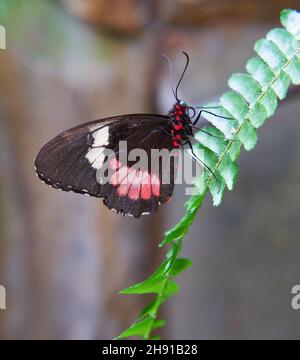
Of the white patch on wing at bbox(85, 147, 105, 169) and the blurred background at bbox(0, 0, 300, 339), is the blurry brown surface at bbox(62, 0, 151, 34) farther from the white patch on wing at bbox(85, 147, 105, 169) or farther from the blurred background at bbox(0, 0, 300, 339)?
the white patch on wing at bbox(85, 147, 105, 169)

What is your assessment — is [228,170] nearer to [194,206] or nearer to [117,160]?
[194,206]

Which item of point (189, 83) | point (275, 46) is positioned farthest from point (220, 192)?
point (189, 83)

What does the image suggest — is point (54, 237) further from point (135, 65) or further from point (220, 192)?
point (220, 192)

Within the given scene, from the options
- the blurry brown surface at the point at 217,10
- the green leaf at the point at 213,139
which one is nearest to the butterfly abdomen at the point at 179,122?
the green leaf at the point at 213,139

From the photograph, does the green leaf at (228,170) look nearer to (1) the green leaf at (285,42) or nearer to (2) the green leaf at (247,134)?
(2) the green leaf at (247,134)

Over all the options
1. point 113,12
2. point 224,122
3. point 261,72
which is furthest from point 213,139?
point 113,12

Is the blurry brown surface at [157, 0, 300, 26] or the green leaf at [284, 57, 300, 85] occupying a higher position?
the blurry brown surface at [157, 0, 300, 26]

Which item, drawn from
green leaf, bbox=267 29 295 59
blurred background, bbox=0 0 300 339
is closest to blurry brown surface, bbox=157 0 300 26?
blurred background, bbox=0 0 300 339
